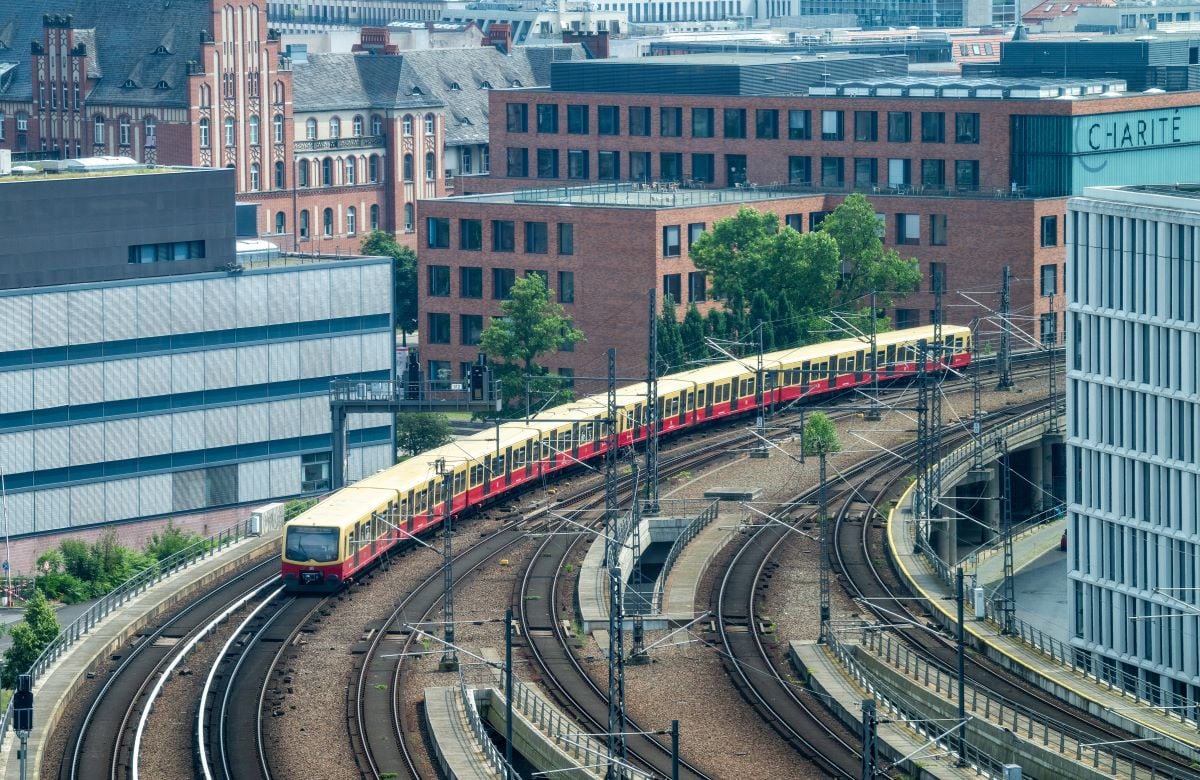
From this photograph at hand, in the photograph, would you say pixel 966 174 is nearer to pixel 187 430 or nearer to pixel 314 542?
pixel 187 430

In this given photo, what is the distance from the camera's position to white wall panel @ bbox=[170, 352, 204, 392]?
113 metres

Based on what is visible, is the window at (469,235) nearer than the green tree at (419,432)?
No

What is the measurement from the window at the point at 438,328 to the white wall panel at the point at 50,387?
45.0 metres

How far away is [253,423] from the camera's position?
11619 centimetres

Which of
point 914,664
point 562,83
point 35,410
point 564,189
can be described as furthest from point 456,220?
point 914,664

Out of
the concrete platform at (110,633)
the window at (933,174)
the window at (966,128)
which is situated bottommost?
the concrete platform at (110,633)

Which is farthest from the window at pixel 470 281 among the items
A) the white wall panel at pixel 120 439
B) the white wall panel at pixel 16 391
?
the white wall panel at pixel 16 391

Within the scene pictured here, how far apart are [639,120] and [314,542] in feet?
277

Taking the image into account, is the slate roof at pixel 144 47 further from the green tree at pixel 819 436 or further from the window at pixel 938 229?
the green tree at pixel 819 436

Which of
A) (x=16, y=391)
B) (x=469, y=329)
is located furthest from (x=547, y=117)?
(x=16, y=391)

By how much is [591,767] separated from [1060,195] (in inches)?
3648

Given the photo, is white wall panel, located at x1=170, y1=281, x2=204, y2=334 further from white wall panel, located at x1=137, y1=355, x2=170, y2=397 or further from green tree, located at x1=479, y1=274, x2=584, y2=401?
green tree, located at x1=479, y1=274, x2=584, y2=401

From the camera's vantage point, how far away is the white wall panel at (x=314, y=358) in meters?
117

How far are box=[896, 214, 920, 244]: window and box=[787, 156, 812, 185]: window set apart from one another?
31.7ft
